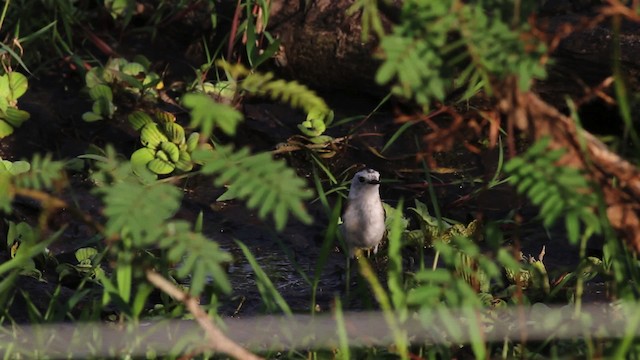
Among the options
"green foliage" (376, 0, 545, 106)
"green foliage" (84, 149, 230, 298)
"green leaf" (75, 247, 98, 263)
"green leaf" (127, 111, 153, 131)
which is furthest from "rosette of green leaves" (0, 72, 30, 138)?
"green foliage" (376, 0, 545, 106)

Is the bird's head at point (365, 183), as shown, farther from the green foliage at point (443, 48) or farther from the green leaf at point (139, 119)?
Result: the green foliage at point (443, 48)

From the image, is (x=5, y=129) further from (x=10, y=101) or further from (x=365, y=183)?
(x=365, y=183)

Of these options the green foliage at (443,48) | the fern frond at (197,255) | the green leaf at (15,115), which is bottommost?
the green leaf at (15,115)

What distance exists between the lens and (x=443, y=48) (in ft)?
7.98

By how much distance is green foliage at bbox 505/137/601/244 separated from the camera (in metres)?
2.36

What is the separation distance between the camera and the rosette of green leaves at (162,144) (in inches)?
195

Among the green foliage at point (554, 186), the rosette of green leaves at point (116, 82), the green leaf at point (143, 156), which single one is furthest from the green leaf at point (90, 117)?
the green foliage at point (554, 186)

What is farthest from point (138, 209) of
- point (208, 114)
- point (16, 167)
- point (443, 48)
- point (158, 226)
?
point (16, 167)

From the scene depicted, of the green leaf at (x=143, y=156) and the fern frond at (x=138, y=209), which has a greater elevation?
the fern frond at (x=138, y=209)

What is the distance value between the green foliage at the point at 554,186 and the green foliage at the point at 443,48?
17 cm

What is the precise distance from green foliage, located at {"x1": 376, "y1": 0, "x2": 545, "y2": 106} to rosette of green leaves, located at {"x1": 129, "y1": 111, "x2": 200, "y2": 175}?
2.66m

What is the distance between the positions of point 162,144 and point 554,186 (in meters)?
2.86

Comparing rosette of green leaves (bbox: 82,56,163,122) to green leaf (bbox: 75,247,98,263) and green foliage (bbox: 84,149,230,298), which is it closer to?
green leaf (bbox: 75,247,98,263)

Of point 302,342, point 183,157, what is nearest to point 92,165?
point 183,157
